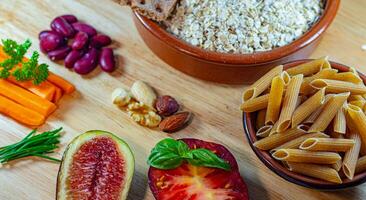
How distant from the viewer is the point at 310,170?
4.34 ft

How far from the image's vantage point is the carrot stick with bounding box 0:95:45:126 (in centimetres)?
155

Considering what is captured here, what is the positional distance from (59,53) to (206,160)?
2.05 feet

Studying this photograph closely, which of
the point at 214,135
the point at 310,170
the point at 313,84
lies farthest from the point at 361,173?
the point at 214,135

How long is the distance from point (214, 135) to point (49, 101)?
1.61ft

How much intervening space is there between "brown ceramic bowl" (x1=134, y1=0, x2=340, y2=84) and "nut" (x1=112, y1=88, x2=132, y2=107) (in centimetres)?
18

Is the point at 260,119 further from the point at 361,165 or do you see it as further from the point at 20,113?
the point at 20,113

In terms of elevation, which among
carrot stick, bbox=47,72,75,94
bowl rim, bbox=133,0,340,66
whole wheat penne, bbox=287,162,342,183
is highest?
bowl rim, bbox=133,0,340,66

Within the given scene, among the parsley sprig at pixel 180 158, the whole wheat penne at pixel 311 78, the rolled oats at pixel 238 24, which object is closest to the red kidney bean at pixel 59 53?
the rolled oats at pixel 238 24

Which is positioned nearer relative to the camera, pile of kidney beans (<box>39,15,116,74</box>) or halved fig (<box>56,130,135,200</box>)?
halved fig (<box>56,130,135,200</box>)

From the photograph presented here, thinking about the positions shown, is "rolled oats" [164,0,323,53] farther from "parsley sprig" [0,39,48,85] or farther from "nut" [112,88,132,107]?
"parsley sprig" [0,39,48,85]

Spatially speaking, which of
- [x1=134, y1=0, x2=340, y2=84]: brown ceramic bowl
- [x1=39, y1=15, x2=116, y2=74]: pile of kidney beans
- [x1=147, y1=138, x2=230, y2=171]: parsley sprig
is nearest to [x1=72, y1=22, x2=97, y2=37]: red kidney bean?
[x1=39, y1=15, x2=116, y2=74]: pile of kidney beans

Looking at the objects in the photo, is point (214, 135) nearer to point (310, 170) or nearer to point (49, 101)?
point (310, 170)

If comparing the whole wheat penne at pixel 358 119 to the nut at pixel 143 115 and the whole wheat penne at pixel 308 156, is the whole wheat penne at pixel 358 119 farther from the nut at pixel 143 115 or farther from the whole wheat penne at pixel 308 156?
the nut at pixel 143 115

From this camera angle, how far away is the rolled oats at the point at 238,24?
1575mm
